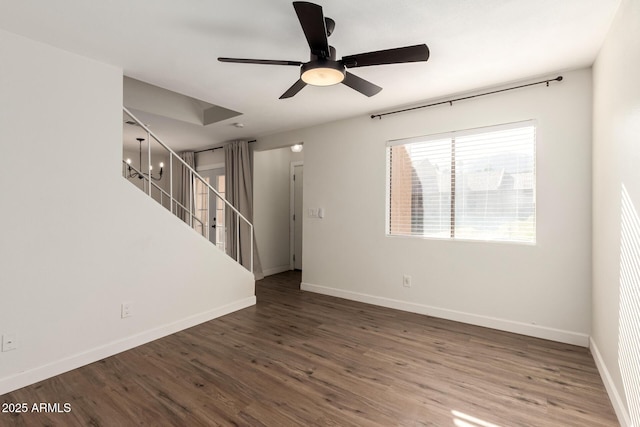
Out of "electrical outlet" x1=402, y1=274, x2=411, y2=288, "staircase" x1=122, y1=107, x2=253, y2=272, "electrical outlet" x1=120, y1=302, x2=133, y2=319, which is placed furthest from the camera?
"staircase" x1=122, y1=107, x2=253, y2=272

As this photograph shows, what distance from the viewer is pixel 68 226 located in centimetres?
239

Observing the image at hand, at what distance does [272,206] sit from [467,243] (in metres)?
3.59

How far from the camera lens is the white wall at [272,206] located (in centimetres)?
557

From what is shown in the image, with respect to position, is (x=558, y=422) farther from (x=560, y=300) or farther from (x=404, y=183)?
(x=404, y=183)

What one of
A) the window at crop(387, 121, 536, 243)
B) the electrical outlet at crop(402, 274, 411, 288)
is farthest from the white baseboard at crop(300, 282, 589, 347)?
the window at crop(387, 121, 536, 243)

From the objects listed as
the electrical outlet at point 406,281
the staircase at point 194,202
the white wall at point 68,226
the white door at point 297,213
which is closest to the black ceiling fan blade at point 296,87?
the white wall at point 68,226

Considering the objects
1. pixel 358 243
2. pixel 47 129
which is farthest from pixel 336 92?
pixel 47 129

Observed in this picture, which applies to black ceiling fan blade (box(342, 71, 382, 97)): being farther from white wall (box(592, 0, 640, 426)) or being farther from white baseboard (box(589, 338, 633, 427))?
white baseboard (box(589, 338, 633, 427))

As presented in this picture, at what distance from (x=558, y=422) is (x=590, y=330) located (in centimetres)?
140

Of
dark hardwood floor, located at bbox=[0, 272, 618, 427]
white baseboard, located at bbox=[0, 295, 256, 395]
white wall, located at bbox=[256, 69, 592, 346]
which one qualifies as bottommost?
dark hardwood floor, located at bbox=[0, 272, 618, 427]

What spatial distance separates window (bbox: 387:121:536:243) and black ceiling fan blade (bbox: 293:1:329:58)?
2.10 m

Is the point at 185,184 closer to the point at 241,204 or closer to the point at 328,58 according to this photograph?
the point at 241,204

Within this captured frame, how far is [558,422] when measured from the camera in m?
1.79

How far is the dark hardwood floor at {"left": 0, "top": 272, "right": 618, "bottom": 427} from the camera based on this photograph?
6.05 ft
